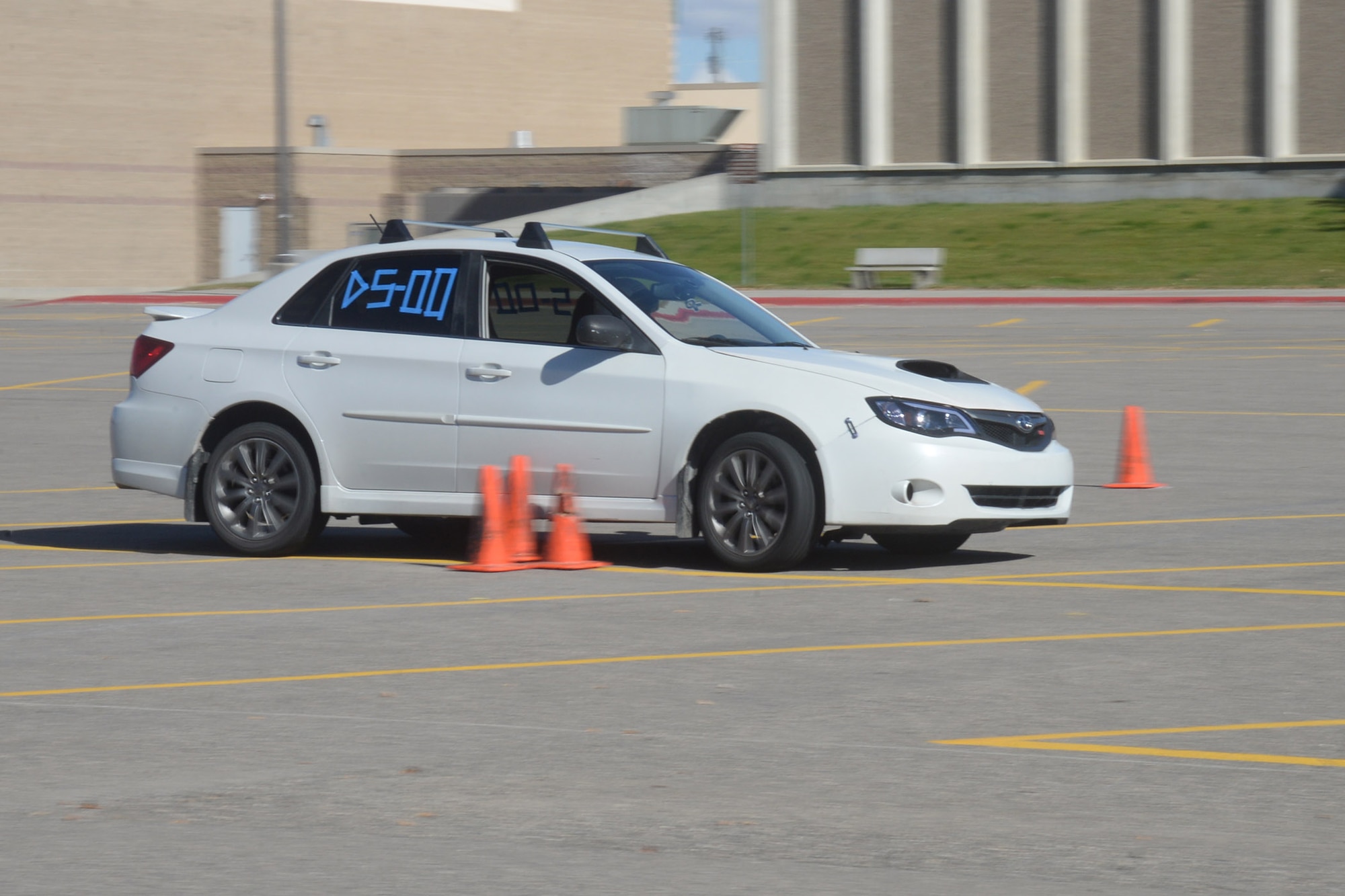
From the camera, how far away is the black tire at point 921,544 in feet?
35.3

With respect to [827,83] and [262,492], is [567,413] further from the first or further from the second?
[827,83]

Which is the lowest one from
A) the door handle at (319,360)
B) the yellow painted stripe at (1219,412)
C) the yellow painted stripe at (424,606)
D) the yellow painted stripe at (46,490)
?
the yellow painted stripe at (424,606)

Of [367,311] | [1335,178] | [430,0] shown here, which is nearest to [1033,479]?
[367,311]

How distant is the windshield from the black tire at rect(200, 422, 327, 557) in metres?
1.95

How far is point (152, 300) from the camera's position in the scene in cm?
4138

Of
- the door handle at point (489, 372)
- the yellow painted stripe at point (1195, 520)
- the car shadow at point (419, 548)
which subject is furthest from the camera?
the yellow painted stripe at point (1195, 520)

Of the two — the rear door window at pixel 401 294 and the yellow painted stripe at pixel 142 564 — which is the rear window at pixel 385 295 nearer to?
the rear door window at pixel 401 294

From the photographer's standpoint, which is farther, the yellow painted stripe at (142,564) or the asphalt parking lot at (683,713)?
the yellow painted stripe at (142,564)

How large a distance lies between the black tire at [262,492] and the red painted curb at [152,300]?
28169 mm

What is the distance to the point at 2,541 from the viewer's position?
37.4 ft

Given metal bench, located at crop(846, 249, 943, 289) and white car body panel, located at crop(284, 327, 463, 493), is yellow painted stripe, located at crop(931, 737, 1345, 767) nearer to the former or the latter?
white car body panel, located at crop(284, 327, 463, 493)

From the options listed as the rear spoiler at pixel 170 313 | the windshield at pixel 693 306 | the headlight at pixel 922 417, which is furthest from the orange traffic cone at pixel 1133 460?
the rear spoiler at pixel 170 313

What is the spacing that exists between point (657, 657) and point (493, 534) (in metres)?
2.38

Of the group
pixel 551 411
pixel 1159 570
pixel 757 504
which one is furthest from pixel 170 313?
pixel 1159 570
